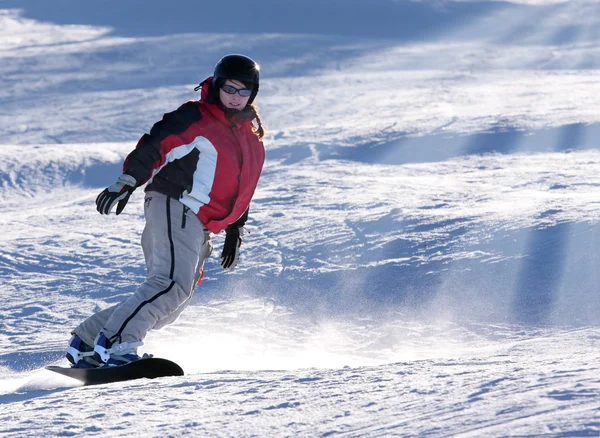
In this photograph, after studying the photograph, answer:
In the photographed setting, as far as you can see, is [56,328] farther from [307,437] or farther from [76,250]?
[307,437]

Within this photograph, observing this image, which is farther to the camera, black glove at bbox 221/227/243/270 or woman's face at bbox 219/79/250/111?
black glove at bbox 221/227/243/270

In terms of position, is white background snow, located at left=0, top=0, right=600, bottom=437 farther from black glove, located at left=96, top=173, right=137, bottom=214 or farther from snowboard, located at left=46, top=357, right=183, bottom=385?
black glove, located at left=96, top=173, right=137, bottom=214

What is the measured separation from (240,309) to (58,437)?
2.83 meters

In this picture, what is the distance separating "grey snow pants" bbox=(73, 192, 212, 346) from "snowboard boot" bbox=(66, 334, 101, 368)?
0.09 feet

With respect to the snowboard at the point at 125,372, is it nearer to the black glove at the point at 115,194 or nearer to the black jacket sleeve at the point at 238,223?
the black glove at the point at 115,194

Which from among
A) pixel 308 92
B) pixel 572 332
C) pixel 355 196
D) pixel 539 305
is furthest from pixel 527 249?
pixel 308 92

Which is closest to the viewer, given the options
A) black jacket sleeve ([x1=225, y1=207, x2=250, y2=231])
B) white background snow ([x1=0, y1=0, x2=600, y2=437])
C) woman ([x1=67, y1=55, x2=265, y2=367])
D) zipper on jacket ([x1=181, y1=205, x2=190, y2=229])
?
white background snow ([x1=0, y1=0, x2=600, y2=437])

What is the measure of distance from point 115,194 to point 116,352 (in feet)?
1.92

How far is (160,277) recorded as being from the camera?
11.0ft

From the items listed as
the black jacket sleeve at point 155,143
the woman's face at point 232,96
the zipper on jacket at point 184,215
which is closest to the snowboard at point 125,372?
the zipper on jacket at point 184,215

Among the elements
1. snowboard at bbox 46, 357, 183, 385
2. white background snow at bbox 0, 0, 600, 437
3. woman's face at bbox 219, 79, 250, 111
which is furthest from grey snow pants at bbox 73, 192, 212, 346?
woman's face at bbox 219, 79, 250, 111

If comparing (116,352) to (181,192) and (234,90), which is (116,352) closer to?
(181,192)

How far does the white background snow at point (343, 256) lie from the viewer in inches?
97.0

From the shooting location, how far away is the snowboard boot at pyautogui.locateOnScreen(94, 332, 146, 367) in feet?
10.7
